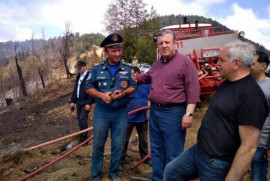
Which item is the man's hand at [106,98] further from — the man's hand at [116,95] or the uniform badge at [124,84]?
the uniform badge at [124,84]

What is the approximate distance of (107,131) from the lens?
11.9 feet

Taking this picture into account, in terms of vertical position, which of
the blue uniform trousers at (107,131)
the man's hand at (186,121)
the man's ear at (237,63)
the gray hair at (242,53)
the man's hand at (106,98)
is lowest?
the blue uniform trousers at (107,131)

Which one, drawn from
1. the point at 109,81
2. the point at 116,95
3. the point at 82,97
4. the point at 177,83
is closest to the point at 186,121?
the point at 177,83

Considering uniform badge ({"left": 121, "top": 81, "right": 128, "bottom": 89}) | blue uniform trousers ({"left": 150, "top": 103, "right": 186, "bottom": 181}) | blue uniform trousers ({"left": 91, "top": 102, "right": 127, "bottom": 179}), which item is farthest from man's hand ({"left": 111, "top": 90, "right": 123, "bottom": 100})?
blue uniform trousers ({"left": 150, "top": 103, "right": 186, "bottom": 181})

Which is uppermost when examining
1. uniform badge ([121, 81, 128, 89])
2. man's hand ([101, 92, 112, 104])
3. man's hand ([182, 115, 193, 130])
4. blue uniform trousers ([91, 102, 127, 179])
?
uniform badge ([121, 81, 128, 89])

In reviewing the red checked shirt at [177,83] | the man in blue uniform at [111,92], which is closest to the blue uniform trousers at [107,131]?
the man in blue uniform at [111,92]

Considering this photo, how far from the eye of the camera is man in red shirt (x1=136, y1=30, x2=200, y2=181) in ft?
9.62

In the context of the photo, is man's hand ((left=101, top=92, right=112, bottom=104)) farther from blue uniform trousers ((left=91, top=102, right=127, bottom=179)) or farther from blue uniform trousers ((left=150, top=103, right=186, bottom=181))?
blue uniform trousers ((left=150, top=103, right=186, bottom=181))

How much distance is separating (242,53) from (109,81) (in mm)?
1986

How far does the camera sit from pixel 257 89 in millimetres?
1820

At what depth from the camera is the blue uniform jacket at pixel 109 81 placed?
3.50 m

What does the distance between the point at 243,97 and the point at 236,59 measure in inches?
11.4

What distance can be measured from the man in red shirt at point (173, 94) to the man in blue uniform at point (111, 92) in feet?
1.87

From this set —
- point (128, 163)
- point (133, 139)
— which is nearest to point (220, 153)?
point (128, 163)
